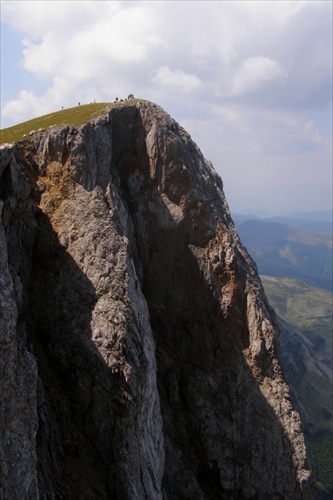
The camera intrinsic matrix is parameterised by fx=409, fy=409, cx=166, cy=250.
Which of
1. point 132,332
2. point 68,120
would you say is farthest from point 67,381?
point 68,120

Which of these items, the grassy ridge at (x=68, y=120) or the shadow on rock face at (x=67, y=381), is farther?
the grassy ridge at (x=68, y=120)

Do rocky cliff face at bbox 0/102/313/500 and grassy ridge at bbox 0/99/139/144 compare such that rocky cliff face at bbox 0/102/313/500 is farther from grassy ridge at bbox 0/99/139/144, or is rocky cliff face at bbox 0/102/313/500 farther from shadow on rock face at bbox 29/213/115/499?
grassy ridge at bbox 0/99/139/144

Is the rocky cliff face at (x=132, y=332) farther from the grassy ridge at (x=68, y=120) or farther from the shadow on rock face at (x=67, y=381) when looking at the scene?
the grassy ridge at (x=68, y=120)

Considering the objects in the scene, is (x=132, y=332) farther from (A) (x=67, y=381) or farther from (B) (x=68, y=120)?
(B) (x=68, y=120)

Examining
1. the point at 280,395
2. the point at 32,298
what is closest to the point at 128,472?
the point at 32,298

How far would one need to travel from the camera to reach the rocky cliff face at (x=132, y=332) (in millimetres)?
28312

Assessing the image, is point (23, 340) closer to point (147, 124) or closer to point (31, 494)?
point (31, 494)

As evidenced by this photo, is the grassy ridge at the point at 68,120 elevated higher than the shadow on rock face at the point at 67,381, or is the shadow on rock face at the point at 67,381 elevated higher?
the grassy ridge at the point at 68,120

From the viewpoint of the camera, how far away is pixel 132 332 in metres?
33.7

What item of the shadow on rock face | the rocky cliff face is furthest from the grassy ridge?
the shadow on rock face

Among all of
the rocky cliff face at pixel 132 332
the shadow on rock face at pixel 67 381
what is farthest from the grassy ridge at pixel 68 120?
the shadow on rock face at pixel 67 381

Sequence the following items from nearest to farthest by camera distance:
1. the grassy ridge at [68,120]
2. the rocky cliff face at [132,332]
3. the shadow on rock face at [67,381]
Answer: the shadow on rock face at [67,381], the rocky cliff face at [132,332], the grassy ridge at [68,120]

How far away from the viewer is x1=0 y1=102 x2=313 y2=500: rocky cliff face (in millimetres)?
28312

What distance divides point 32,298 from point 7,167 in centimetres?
1100
